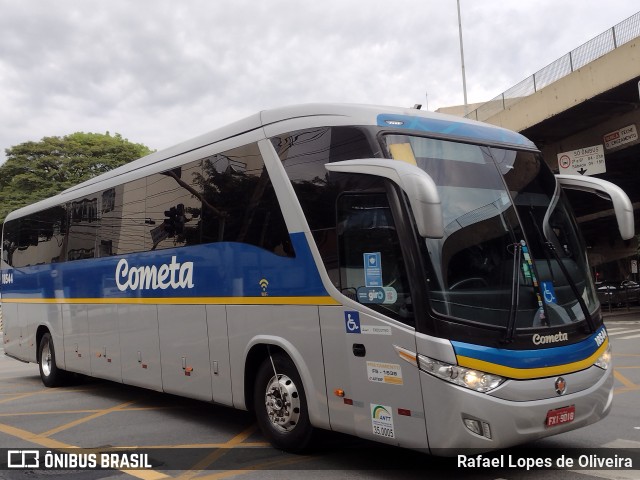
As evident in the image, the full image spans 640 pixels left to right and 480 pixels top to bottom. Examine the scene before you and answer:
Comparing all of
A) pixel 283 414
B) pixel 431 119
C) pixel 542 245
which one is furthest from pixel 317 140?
pixel 283 414

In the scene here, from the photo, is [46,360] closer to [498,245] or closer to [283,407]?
[283,407]

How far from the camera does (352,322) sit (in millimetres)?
5418

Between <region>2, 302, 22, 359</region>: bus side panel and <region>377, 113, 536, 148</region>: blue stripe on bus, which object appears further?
<region>2, 302, 22, 359</region>: bus side panel

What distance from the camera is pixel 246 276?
6691 mm

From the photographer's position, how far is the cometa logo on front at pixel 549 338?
16.1ft

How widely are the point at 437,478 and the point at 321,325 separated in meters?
1.63

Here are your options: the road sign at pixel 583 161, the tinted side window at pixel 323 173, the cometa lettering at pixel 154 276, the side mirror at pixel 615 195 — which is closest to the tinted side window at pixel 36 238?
the cometa lettering at pixel 154 276

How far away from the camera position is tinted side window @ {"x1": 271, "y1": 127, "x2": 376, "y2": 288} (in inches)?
221

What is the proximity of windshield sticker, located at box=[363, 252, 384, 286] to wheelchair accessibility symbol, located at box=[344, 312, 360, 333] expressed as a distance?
0.30 meters

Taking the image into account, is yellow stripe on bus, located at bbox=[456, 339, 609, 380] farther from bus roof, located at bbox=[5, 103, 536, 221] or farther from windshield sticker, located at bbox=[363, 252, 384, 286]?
bus roof, located at bbox=[5, 103, 536, 221]

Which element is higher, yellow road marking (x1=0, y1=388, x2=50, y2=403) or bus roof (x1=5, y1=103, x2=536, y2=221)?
bus roof (x1=5, y1=103, x2=536, y2=221)

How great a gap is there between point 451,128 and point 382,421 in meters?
2.70

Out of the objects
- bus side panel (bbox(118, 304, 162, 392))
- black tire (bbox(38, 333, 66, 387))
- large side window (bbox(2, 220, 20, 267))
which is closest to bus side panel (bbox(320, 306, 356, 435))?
bus side panel (bbox(118, 304, 162, 392))

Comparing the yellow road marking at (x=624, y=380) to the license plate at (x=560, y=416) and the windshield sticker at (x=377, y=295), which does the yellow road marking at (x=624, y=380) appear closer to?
the license plate at (x=560, y=416)
